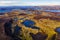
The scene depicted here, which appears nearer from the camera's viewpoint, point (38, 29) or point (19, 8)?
point (38, 29)

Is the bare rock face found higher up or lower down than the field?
lower down

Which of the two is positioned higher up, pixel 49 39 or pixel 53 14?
pixel 53 14

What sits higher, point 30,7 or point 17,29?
point 30,7

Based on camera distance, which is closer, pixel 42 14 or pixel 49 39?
pixel 49 39

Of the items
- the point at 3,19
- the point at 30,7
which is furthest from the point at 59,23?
the point at 3,19

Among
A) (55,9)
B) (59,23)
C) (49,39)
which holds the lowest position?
(49,39)

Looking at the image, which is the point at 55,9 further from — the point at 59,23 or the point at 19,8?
the point at 19,8

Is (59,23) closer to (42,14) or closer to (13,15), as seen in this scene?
(42,14)

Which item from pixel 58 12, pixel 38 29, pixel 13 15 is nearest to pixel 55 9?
pixel 58 12

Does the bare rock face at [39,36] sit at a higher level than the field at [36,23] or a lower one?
lower
